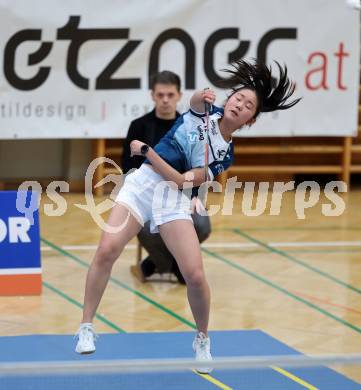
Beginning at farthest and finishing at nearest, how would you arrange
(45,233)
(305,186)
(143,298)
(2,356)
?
(305,186) → (45,233) → (143,298) → (2,356)

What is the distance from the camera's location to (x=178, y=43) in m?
11.1

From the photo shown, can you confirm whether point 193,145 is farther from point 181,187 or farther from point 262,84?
point 262,84

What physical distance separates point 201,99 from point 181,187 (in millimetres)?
518

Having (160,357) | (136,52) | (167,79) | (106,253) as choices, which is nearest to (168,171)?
(106,253)

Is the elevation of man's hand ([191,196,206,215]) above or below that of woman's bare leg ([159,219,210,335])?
above

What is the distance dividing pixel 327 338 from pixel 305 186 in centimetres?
548

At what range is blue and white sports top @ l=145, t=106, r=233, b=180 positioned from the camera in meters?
5.89

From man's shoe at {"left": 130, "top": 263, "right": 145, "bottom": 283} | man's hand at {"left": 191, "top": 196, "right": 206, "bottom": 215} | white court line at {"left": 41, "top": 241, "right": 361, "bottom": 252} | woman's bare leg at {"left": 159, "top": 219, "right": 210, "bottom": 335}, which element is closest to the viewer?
man's hand at {"left": 191, "top": 196, "right": 206, "bottom": 215}

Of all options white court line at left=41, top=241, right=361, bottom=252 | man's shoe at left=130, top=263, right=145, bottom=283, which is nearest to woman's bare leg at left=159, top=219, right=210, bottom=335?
man's shoe at left=130, top=263, right=145, bottom=283

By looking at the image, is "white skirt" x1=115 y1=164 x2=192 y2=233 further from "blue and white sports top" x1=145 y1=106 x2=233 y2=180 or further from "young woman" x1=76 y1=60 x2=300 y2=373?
"blue and white sports top" x1=145 y1=106 x2=233 y2=180

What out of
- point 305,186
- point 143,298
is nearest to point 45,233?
point 143,298

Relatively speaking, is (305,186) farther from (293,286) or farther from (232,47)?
(293,286)

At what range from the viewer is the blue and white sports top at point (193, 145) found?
5895 millimetres

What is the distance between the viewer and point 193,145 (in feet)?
19.4
